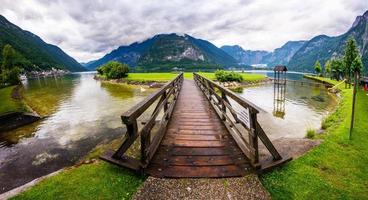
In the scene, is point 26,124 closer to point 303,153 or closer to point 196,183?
point 196,183

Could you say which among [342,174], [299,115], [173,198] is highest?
[173,198]

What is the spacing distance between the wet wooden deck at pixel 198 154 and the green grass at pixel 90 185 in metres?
0.57

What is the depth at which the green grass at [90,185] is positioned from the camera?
13.4 feet

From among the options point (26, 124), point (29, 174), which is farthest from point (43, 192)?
point (26, 124)

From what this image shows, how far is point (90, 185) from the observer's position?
4426 millimetres

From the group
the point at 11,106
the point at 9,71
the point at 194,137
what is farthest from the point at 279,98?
the point at 9,71

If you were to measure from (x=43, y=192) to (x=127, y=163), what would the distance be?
6.17ft

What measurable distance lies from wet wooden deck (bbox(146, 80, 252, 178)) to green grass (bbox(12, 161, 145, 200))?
0.57 metres

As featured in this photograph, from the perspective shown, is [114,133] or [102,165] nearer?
[102,165]

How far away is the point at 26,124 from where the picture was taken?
15430 millimetres

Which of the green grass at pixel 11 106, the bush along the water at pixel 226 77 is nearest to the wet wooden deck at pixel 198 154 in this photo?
the green grass at pixel 11 106

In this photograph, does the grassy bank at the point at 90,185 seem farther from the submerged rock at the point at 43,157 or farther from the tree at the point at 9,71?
the tree at the point at 9,71

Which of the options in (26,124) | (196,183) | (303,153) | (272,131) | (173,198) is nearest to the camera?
(173,198)

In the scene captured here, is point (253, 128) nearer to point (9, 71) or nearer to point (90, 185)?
point (90, 185)
